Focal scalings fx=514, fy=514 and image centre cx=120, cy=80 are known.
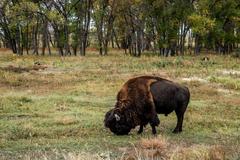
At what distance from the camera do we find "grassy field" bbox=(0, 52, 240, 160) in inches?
443

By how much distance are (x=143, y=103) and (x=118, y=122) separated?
855 mm

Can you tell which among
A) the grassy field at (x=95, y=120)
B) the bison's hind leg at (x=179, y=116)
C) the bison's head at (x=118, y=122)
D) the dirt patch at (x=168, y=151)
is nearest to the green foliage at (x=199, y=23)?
the grassy field at (x=95, y=120)

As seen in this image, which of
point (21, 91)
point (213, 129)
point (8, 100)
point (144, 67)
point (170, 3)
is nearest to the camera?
point (213, 129)

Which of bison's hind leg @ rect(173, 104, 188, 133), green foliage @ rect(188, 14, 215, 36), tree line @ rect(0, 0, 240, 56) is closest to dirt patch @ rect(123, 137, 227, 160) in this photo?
bison's hind leg @ rect(173, 104, 188, 133)

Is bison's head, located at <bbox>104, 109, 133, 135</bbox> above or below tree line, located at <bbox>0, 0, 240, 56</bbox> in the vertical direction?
below

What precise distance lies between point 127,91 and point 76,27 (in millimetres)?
52438

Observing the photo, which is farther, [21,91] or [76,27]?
[76,27]

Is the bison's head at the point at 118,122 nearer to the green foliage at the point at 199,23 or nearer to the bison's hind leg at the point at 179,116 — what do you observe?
the bison's hind leg at the point at 179,116

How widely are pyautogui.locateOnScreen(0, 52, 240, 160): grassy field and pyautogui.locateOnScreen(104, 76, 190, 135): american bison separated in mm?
370

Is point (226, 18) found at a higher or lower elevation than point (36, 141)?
higher

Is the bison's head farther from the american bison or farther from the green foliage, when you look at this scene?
the green foliage

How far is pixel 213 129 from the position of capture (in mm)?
14938

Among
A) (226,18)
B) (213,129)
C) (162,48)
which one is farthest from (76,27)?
(213,129)

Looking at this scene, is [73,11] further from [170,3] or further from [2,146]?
[2,146]
